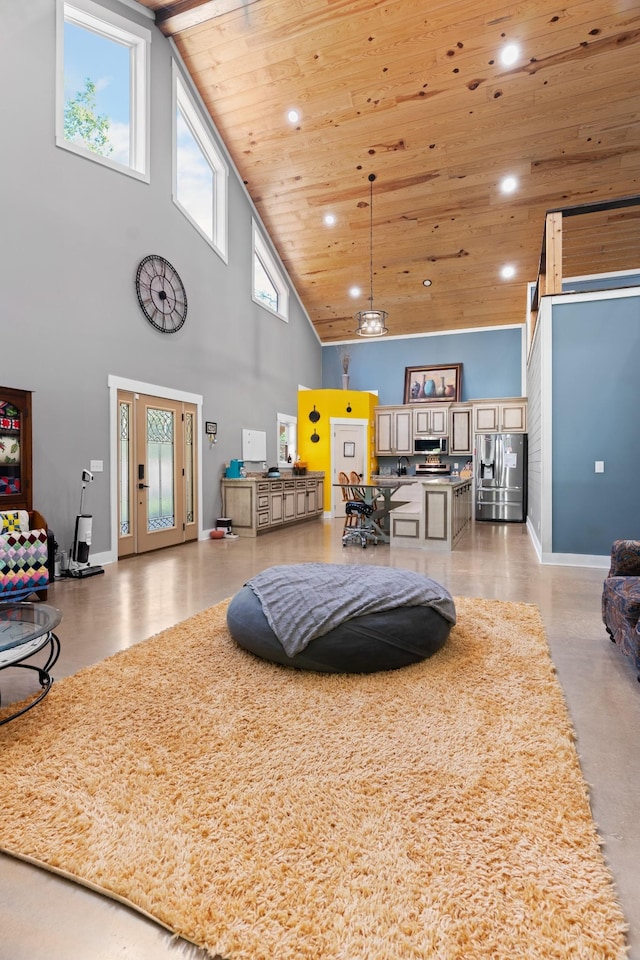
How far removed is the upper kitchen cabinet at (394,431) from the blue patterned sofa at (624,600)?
756 cm

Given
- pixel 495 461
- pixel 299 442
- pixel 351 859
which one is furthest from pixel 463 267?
pixel 351 859

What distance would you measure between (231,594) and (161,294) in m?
4.07

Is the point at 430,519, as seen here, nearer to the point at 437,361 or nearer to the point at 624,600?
the point at 624,600

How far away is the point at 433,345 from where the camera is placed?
10641 millimetres

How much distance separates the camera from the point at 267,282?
920 centimetres

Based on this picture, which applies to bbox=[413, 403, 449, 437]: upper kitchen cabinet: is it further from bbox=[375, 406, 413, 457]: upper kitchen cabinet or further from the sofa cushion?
the sofa cushion

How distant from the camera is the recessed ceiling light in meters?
5.60

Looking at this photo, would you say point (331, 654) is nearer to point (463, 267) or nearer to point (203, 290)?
point (203, 290)

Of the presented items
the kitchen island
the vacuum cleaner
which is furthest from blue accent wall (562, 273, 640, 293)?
the vacuum cleaner

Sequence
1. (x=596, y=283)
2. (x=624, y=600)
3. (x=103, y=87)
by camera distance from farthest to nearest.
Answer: (x=596, y=283) → (x=103, y=87) → (x=624, y=600)

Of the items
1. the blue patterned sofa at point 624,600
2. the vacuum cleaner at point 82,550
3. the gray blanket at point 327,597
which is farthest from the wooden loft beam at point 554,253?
the vacuum cleaner at point 82,550

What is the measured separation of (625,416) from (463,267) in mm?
5016

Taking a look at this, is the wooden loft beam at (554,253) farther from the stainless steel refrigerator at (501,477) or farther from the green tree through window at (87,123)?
the green tree through window at (87,123)

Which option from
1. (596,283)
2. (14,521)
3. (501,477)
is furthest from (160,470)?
(596,283)
